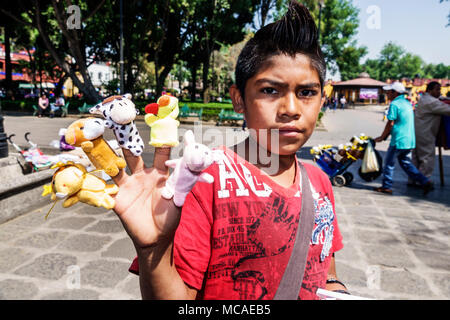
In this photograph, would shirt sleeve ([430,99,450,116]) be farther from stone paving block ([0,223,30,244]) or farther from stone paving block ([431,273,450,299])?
stone paving block ([0,223,30,244])

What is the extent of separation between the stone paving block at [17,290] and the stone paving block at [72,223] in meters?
1.31

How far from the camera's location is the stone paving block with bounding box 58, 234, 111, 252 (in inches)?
148

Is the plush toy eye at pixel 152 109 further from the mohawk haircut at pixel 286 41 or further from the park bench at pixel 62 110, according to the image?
the park bench at pixel 62 110

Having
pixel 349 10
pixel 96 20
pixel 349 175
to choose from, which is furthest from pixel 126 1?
pixel 349 10

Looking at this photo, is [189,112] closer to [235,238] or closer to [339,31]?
[235,238]

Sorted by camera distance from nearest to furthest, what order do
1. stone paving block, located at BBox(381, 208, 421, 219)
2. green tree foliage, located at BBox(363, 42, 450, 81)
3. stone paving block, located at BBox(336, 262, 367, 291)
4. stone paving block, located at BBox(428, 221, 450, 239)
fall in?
stone paving block, located at BBox(336, 262, 367, 291) → stone paving block, located at BBox(428, 221, 450, 239) → stone paving block, located at BBox(381, 208, 421, 219) → green tree foliage, located at BBox(363, 42, 450, 81)

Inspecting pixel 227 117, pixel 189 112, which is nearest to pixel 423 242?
pixel 227 117

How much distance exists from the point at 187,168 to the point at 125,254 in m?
3.25

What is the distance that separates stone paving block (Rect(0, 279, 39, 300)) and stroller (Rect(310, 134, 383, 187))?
5249 mm

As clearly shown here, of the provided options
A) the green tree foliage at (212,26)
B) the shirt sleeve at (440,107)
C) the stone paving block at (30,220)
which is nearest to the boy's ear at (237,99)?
the stone paving block at (30,220)

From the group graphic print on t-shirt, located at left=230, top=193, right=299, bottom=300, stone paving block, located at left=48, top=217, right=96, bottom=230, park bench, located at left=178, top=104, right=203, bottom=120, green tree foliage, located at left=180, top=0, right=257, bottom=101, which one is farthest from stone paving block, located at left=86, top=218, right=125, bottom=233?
green tree foliage, located at left=180, top=0, right=257, bottom=101

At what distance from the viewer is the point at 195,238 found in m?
1.08

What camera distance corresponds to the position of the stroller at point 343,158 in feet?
21.2

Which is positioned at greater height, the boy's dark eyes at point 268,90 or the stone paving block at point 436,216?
the boy's dark eyes at point 268,90
